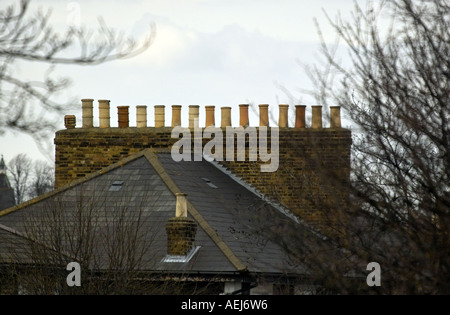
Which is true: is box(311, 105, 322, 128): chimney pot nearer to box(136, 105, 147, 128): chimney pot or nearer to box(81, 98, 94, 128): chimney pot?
box(136, 105, 147, 128): chimney pot

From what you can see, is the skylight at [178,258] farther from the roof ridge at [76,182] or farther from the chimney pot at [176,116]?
the chimney pot at [176,116]

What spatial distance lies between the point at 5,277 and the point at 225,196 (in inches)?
322

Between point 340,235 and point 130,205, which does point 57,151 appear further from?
point 340,235

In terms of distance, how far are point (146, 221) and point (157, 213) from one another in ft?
2.10

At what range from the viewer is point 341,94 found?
59.9ft

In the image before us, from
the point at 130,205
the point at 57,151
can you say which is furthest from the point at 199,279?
the point at 57,151

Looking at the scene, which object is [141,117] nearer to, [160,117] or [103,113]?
[160,117]

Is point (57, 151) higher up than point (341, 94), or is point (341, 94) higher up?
point (57, 151)

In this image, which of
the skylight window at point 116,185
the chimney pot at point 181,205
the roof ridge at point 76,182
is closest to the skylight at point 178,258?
the chimney pot at point 181,205

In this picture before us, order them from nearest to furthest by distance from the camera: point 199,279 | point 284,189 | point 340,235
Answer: point 340,235 → point 199,279 → point 284,189

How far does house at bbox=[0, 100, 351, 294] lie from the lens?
24984 mm

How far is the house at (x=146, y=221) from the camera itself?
82.0ft

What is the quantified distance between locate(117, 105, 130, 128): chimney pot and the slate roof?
1.95 m
